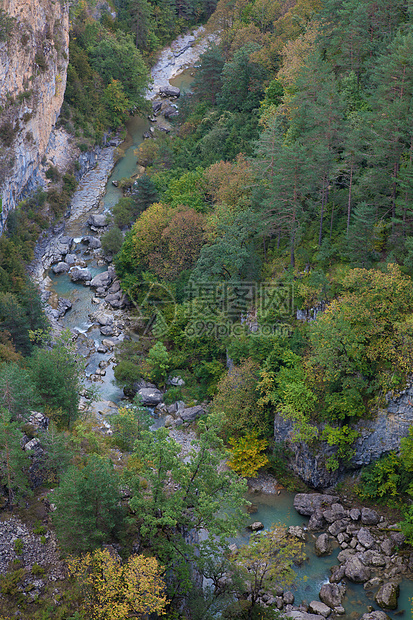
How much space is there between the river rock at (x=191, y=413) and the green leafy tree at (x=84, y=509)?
53.9 ft

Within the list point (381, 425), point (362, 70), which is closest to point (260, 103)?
point (362, 70)

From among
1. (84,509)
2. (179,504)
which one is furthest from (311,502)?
(84,509)

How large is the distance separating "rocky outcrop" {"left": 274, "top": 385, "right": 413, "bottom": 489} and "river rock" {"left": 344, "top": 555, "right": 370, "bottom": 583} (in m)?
5.87

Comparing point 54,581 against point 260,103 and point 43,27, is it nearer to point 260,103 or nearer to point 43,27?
point 260,103

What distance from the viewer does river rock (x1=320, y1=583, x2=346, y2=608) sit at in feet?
100

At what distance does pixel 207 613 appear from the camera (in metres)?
26.5

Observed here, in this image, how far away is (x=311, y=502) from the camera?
3591 centimetres

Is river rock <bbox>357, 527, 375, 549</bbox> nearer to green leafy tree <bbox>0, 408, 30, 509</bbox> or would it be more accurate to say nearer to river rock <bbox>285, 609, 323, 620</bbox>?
river rock <bbox>285, 609, 323, 620</bbox>

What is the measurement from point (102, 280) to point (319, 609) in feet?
122

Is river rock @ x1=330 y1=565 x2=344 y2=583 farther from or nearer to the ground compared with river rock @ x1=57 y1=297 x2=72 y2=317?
nearer to the ground

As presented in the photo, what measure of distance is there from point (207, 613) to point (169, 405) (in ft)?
64.5
